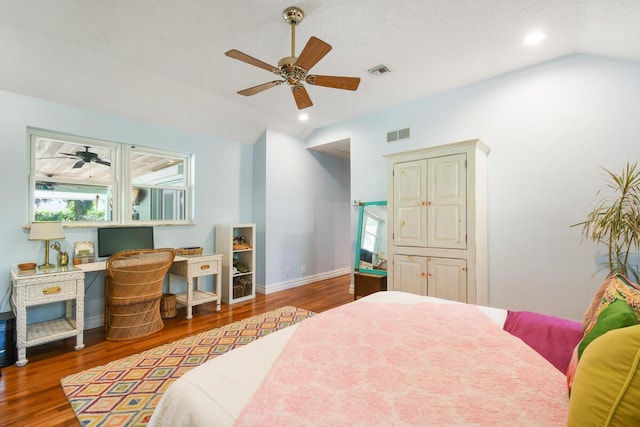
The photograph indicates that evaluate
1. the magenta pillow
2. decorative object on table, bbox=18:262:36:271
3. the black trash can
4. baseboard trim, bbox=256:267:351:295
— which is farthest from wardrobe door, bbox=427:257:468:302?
decorative object on table, bbox=18:262:36:271

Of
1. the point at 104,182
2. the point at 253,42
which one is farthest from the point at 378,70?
the point at 104,182

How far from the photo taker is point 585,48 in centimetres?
276

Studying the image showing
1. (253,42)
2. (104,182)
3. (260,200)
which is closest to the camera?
(253,42)

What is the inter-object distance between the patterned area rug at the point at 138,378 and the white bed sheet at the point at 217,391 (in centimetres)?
102

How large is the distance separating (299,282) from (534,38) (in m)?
4.50

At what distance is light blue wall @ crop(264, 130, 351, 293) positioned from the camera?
16.1 feet

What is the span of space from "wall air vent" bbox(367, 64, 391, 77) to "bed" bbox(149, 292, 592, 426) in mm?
2693

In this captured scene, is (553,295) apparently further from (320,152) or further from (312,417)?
(320,152)

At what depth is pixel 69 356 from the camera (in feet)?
8.66

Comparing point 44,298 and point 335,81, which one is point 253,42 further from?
point 44,298

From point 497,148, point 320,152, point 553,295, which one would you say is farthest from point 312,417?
point 320,152

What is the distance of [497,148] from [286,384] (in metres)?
3.46

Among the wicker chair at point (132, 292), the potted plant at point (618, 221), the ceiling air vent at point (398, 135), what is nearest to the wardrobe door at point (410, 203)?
the ceiling air vent at point (398, 135)

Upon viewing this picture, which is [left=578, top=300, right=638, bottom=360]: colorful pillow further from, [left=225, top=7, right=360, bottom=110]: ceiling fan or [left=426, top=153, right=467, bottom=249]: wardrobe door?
[left=225, top=7, right=360, bottom=110]: ceiling fan
